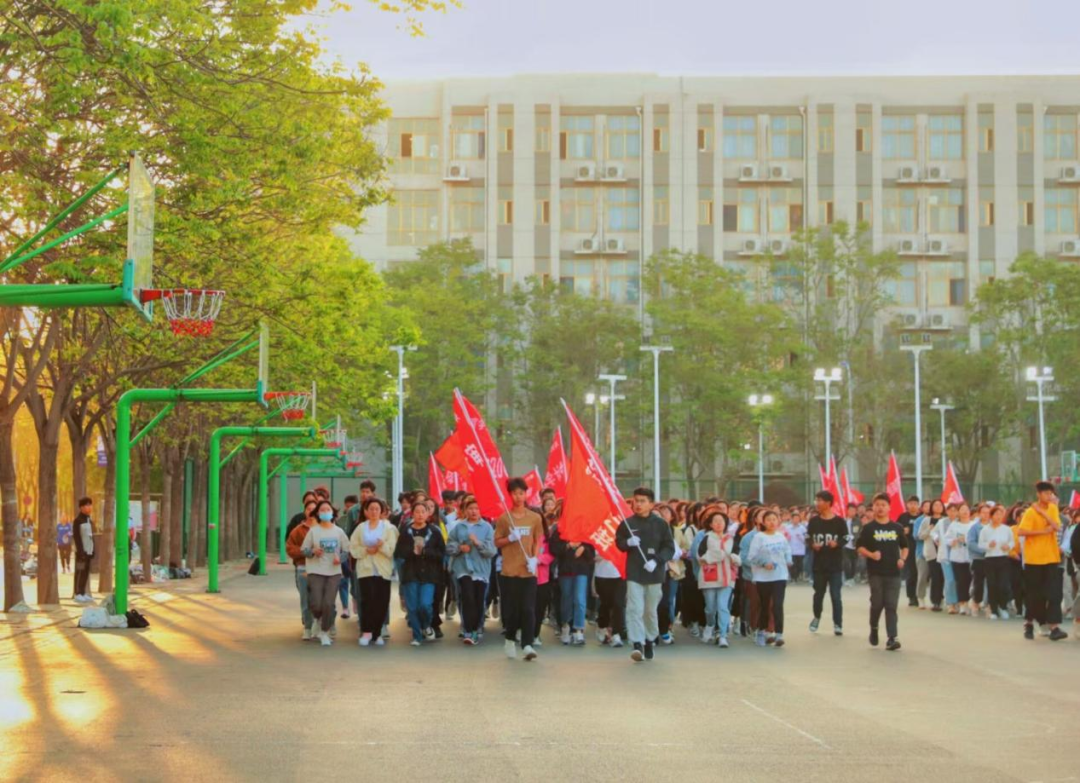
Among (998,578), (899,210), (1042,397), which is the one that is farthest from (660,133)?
(998,578)

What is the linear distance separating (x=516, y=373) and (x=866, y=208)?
19.9m

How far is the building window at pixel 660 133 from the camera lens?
85375mm

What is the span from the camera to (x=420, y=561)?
2145cm

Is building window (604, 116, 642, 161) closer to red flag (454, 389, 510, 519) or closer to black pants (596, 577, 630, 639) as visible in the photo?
red flag (454, 389, 510, 519)

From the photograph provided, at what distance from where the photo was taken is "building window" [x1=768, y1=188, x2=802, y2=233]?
86.6 meters

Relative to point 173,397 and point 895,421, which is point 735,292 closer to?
point 895,421

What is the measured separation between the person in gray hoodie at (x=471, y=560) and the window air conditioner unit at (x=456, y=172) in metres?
64.7

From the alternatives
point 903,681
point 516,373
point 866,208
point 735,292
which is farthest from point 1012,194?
point 903,681

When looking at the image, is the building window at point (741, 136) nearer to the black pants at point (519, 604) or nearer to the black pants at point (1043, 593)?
the black pants at point (1043, 593)

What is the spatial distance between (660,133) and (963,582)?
60.1m

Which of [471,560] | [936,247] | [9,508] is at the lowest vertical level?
[471,560]

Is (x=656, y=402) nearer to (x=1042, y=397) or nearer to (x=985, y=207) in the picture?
(x=1042, y=397)

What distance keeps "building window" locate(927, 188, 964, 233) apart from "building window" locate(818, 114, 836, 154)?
6015mm

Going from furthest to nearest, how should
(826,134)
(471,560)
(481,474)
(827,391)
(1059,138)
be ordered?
(1059,138) < (826,134) < (827,391) < (481,474) < (471,560)
